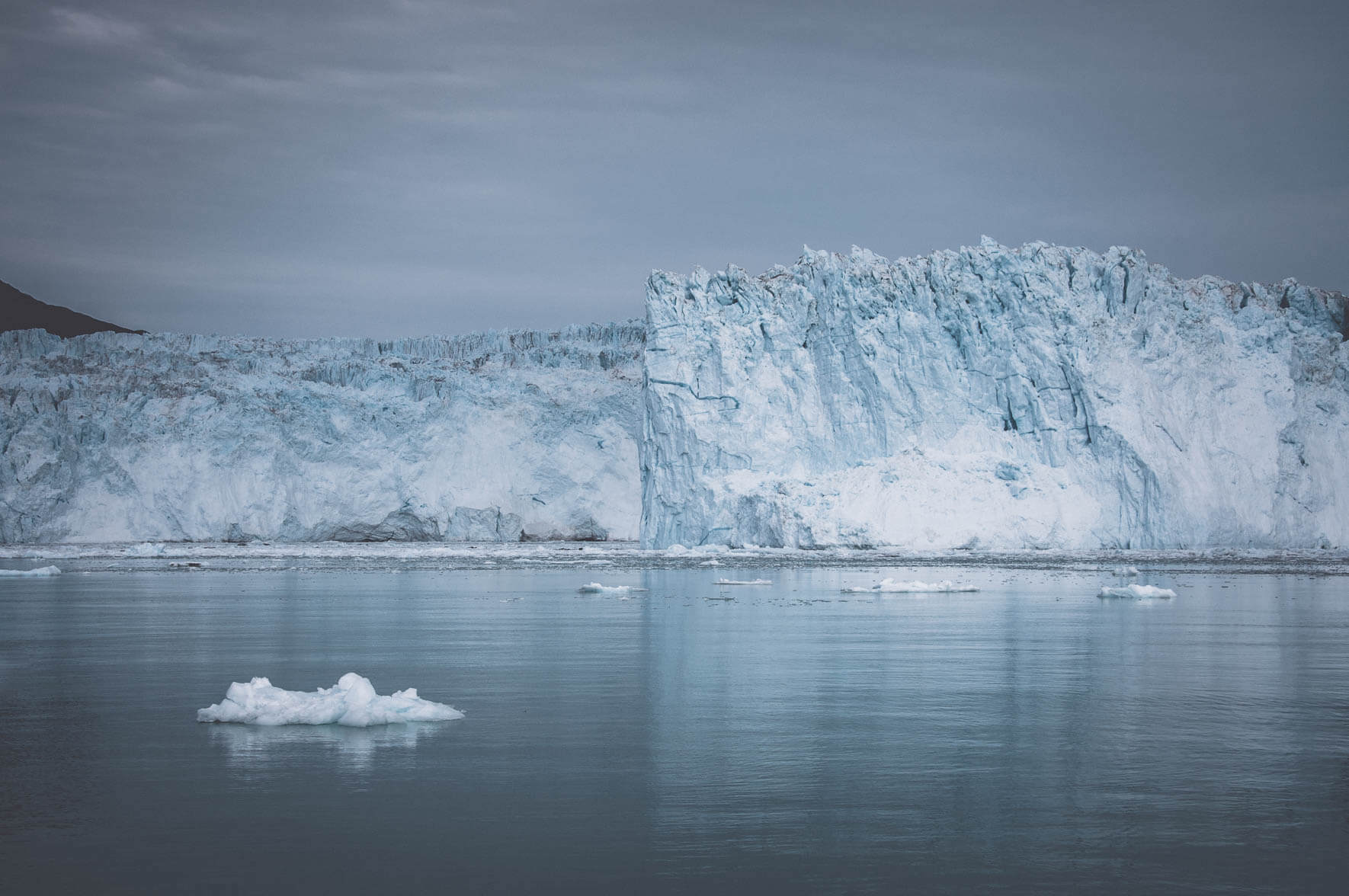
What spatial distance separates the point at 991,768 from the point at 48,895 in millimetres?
3942

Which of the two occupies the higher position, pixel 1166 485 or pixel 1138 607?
pixel 1166 485

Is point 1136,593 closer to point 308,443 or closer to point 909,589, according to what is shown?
point 909,589

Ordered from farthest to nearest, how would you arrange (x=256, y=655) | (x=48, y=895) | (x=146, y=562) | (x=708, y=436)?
(x=708, y=436) → (x=146, y=562) → (x=256, y=655) → (x=48, y=895)

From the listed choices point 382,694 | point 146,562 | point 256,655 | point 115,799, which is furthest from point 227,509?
point 115,799

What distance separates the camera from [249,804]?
196 inches

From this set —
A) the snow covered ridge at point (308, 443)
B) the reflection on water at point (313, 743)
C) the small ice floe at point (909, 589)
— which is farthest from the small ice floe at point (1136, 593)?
the snow covered ridge at point (308, 443)

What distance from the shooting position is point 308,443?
133 feet

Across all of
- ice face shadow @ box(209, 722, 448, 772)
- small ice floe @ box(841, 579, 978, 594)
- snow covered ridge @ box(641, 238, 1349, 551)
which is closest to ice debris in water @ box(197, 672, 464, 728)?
ice face shadow @ box(209, 722, 448, 772)

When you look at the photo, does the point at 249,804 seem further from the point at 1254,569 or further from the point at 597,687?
the point at 1254,569

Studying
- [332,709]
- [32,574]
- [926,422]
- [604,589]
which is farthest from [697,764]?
[926,422]

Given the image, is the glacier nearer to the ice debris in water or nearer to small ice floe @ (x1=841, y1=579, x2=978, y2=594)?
small ice floe @ (x1=841, y1=579, x2=978, y2=594)

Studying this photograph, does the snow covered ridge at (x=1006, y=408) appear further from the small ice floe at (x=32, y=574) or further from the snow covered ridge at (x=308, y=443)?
the small ice floe at (x=32, y=574)

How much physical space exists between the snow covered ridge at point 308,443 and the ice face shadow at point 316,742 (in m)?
34.8

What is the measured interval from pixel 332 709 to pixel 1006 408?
26.6 m
